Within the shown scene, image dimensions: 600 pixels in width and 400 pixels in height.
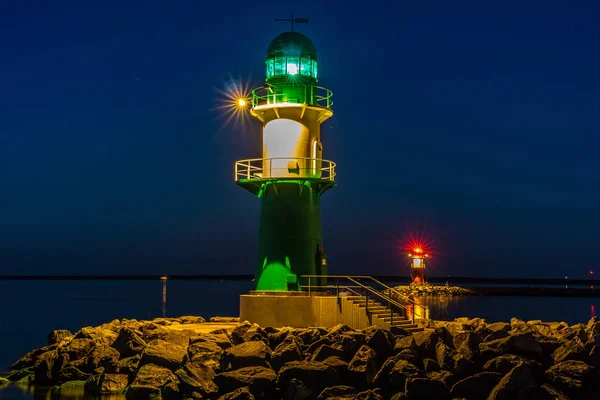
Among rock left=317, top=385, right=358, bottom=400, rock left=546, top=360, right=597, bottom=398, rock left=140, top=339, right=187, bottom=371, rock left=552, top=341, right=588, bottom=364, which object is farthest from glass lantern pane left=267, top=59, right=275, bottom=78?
rock left=546, top=360, right=597, bottom=398

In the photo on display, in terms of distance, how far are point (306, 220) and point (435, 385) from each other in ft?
25.7

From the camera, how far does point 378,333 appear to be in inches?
651

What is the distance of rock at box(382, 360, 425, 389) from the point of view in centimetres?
1495

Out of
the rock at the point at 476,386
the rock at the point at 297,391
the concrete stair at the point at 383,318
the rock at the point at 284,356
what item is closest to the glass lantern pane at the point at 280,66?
the concrete stair at the point at 383,318

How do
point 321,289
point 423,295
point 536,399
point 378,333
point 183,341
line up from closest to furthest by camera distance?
point 536,399, point 378,333, point 183,341, point 321,289, point 423,295

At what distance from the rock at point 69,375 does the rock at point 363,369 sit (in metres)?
6.14

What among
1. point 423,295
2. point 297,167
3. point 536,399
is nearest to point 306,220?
point 297,167

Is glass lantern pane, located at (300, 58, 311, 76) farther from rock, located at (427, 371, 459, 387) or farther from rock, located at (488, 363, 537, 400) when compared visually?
rock, located at (488, 363, 537, 400)

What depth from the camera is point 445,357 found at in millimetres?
15609

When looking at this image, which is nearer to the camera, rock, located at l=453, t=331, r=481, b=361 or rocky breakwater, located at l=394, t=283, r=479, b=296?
rock, located at l=453, t=331, r=481, b=361

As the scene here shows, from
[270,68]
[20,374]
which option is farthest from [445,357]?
[20,374]

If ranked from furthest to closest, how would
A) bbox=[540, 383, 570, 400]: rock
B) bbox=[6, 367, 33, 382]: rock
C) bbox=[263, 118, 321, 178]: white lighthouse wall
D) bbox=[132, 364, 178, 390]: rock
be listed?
bbox=[263, 118, 321, 178]: white lighthouse wall → bbox=[6, 367, 33, 382]: rock → bbox=[132, 364, 178, 390]: rock → bbox=[540, 383, 570, 400]: rock

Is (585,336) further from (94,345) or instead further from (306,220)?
(94,345)

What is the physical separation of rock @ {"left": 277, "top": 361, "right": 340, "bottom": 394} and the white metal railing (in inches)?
279
